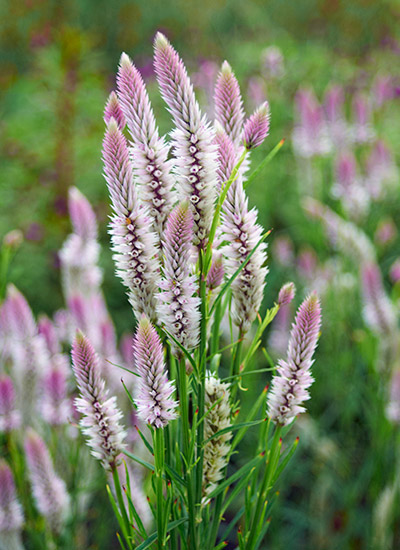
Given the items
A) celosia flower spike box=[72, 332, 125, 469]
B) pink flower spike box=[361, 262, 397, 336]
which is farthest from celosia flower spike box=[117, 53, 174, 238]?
pink flower spike box=[361, 262, 397, 336]

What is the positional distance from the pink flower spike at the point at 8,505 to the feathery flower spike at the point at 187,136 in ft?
2.98

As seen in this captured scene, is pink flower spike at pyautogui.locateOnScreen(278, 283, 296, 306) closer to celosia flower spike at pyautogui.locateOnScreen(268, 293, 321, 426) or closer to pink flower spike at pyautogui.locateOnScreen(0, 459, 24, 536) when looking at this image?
celosia flower spike at pyautogui.locateOnScreen(268, 293, 321, 426)

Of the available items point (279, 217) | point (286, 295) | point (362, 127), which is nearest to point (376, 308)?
point (286, 295)

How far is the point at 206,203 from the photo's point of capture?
31.8 inches

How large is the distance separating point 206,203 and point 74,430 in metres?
1.19

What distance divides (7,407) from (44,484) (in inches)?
9.4

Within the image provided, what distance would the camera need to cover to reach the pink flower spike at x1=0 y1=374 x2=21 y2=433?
147 centimetres

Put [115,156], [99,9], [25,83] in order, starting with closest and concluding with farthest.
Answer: [115,156] → [25,83] → [99,9]

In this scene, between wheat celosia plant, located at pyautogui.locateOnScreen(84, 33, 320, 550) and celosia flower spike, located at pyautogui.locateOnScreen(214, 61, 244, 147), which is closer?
wheat celosia plant, located at pyautogui.locateOnScreen(84, 33, 320, 550)

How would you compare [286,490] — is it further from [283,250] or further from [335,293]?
[283,250]

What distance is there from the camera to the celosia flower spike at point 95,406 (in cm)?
89

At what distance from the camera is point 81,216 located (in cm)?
170

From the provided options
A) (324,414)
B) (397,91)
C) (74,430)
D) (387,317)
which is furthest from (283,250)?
(397,91)

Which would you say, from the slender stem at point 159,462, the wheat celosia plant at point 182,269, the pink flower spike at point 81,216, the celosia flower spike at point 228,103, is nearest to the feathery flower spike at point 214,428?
the wheat celosia plant at point 182,269
